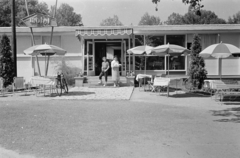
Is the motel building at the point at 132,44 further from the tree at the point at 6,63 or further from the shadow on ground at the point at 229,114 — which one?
the shadow on ground at the point at 229,114

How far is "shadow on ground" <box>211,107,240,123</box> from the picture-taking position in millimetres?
8520

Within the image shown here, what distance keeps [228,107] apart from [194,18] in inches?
1741

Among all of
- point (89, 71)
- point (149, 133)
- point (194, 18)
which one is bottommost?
point (149, 133)

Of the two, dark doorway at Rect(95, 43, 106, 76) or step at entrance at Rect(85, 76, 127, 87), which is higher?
dark doorway at Rect(95, 43, 106, 76)

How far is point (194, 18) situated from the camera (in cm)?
5244

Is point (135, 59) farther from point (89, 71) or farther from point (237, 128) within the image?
point (237, 128)

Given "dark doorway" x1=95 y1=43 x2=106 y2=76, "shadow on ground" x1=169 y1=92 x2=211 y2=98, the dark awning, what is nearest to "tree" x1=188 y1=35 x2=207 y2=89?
"shadow on ground" x1=169 y1=92 x2=211 y2=98

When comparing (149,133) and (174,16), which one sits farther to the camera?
(174,16)

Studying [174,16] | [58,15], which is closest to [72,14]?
[58,15]

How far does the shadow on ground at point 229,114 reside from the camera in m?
8.52

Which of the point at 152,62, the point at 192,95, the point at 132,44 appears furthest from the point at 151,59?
the point at 192,95

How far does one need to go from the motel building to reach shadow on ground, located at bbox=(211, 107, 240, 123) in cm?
929

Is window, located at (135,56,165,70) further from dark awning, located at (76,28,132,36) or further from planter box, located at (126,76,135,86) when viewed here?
dark awning, located at (76,28,132,36)

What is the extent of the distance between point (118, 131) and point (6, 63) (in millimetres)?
12152
